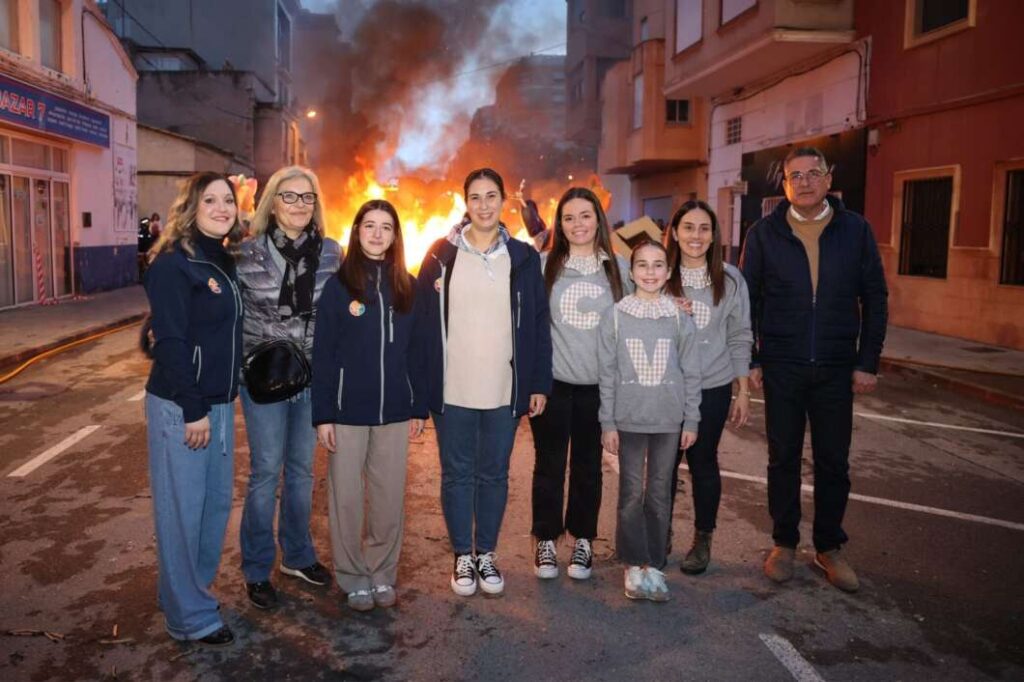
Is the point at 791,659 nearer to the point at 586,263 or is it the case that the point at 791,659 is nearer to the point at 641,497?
the point at 641,497

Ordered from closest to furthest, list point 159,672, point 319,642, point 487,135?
point 159,672, point 319,642, point 487,135

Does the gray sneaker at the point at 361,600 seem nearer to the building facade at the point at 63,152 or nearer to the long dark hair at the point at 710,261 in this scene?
the long dark hair at the point at 710,261

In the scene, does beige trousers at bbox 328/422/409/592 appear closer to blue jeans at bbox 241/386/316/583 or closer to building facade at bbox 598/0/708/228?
blue jeans at bbox 241/386/316/583

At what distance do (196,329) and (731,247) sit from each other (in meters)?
20.3

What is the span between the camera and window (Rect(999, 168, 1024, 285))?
41.0 ft

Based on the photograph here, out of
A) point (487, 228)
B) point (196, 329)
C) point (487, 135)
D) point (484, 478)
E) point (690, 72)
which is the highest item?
point (487, 135)

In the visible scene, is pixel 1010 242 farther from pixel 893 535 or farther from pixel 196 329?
pixel 196 329

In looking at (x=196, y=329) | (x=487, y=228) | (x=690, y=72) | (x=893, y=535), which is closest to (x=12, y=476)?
(x=196, y=329)

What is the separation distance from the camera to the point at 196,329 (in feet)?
11.4

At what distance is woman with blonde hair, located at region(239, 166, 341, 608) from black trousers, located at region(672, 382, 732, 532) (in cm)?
203

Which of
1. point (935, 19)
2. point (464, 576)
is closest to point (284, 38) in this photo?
point (935, 19)

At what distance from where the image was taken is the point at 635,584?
13.6 feet

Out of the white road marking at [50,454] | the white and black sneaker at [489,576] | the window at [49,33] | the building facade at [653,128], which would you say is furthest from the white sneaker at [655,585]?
Answer: the building facade at [653,128]

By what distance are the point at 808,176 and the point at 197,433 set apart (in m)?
3.36
